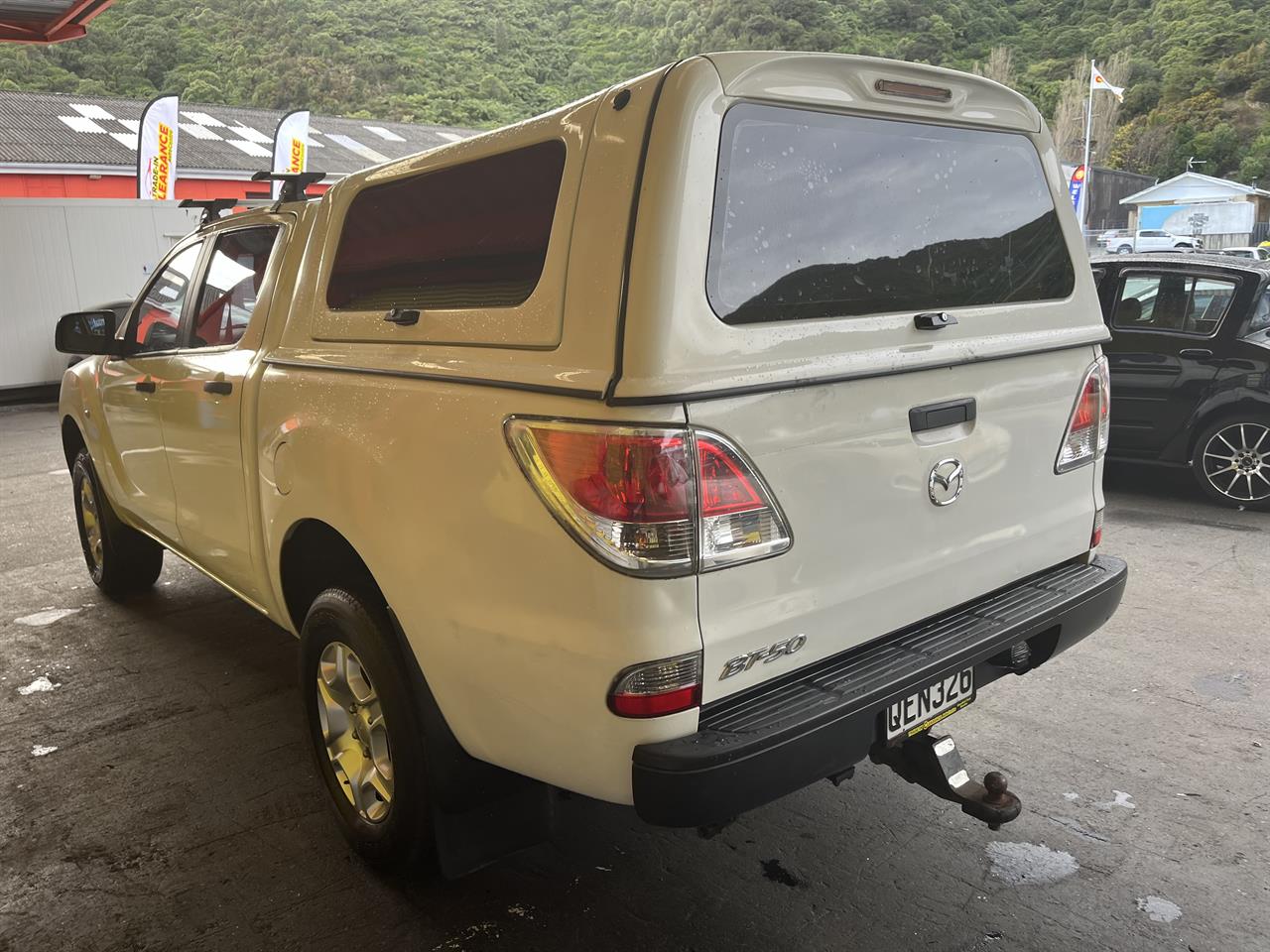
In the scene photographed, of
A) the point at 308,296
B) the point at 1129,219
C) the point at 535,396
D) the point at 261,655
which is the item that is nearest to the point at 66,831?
the point at 261,655

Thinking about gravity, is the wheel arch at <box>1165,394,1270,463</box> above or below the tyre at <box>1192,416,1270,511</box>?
above

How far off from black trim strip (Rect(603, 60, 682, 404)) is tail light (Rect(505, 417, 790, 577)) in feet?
0.34

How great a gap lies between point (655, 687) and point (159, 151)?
78.5 feet

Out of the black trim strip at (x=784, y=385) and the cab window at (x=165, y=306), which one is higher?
the cab window at (x=165, y=306)

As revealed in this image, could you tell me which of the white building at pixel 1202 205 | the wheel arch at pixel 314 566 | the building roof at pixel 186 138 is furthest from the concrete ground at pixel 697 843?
the white building at pixel 1202 205

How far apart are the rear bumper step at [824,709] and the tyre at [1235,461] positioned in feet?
Answer: 15.9

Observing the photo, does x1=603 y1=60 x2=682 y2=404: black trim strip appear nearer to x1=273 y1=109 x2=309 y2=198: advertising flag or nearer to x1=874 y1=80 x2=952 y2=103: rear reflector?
x1=874 y1=80 x2=952 y2=103: rear reflector

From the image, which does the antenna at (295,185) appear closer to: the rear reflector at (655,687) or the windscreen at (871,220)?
the windscreen at (871,220)

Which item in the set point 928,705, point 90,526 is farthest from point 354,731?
point 90,526

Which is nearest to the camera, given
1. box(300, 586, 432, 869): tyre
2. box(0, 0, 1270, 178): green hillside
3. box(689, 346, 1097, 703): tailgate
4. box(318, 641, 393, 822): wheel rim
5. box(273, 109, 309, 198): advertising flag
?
box(689, 346, 1097, 703): tailgate

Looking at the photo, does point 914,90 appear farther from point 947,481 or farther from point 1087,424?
point 1087,424

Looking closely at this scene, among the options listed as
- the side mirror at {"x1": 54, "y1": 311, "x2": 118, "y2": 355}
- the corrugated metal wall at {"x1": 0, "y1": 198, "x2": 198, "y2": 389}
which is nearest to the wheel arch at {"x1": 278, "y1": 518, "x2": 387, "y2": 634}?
the side mirror at {"x1": 54, "y1": 311, "x2": 118, "y2": 355}

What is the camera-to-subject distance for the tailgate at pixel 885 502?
80.0 inches

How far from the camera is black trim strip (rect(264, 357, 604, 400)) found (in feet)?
6.48
